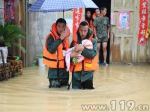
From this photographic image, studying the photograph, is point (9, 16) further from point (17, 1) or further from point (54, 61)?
point (54, 61)

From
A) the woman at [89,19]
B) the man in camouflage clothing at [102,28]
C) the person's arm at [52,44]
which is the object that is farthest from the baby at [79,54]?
the woman at [89,19]

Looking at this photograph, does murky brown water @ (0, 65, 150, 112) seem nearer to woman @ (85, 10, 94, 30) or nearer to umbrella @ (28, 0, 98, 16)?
umbrella @ (28, 0, 98, 16)

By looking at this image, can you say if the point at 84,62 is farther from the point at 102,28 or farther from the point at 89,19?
the point at 89,19

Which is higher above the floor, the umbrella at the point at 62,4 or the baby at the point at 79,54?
the umbrella at the point at 62,4

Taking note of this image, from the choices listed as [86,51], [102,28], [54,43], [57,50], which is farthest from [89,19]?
[86,51]

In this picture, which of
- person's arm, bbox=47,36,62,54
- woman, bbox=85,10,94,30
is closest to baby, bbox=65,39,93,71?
person's arm, bbox=47,36,62,54

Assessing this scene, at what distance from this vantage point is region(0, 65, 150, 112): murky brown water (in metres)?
5.06

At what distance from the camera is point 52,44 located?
6059mm

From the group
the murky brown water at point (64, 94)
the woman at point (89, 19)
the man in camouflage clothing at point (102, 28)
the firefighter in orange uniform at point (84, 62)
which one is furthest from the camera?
the woman at point (89, 19)

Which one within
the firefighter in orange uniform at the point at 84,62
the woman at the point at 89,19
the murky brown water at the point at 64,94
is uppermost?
the woman at the point at 89,19

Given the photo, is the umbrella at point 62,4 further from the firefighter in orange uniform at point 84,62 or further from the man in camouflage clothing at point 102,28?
the man in camouflage clothing at point 102,28

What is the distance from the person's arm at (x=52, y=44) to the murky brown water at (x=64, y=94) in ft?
2.50

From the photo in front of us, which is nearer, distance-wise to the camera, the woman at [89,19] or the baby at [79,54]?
the baby at [79,54]

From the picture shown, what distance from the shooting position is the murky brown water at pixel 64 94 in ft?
16.6
